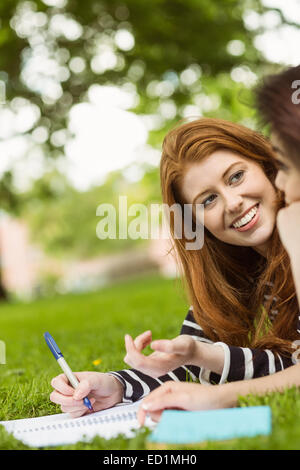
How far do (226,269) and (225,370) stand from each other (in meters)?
0.71

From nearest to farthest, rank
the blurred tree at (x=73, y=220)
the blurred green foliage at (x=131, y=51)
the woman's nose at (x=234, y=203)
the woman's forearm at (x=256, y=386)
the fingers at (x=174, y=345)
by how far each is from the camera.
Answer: the fingers at (x=174, y=345), the woman's forearm at (x=256, y=386), the woman's nose at (x=234, y=203), the blurred green foliage at (x=131, y=51), the blurred tree at (x=73, y=220)

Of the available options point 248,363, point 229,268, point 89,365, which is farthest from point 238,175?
point 89,365

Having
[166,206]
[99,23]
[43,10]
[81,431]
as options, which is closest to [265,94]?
[166,206]

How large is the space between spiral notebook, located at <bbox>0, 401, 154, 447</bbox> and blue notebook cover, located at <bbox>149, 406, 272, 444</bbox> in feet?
0.46

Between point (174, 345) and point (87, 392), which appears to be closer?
point (174, 345)

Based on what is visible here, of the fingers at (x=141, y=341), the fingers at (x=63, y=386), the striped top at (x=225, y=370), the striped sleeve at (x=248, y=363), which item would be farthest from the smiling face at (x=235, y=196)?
the fingers at (x=63, y=386)

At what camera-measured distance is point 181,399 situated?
1763 millimetres

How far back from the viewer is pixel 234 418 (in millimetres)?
1624

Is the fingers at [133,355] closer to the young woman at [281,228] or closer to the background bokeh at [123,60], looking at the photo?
the young woman at [281,228]

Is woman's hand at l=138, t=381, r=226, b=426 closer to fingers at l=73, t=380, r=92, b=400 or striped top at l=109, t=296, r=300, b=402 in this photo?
striped top at l=109, t=296, r=300, b=402

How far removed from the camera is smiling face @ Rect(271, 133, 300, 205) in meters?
1.82

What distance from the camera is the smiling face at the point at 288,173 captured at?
5.98ft

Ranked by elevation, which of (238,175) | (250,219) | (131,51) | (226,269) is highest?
(131,51)

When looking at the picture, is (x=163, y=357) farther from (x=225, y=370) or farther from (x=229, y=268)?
(x=229, y=268)
